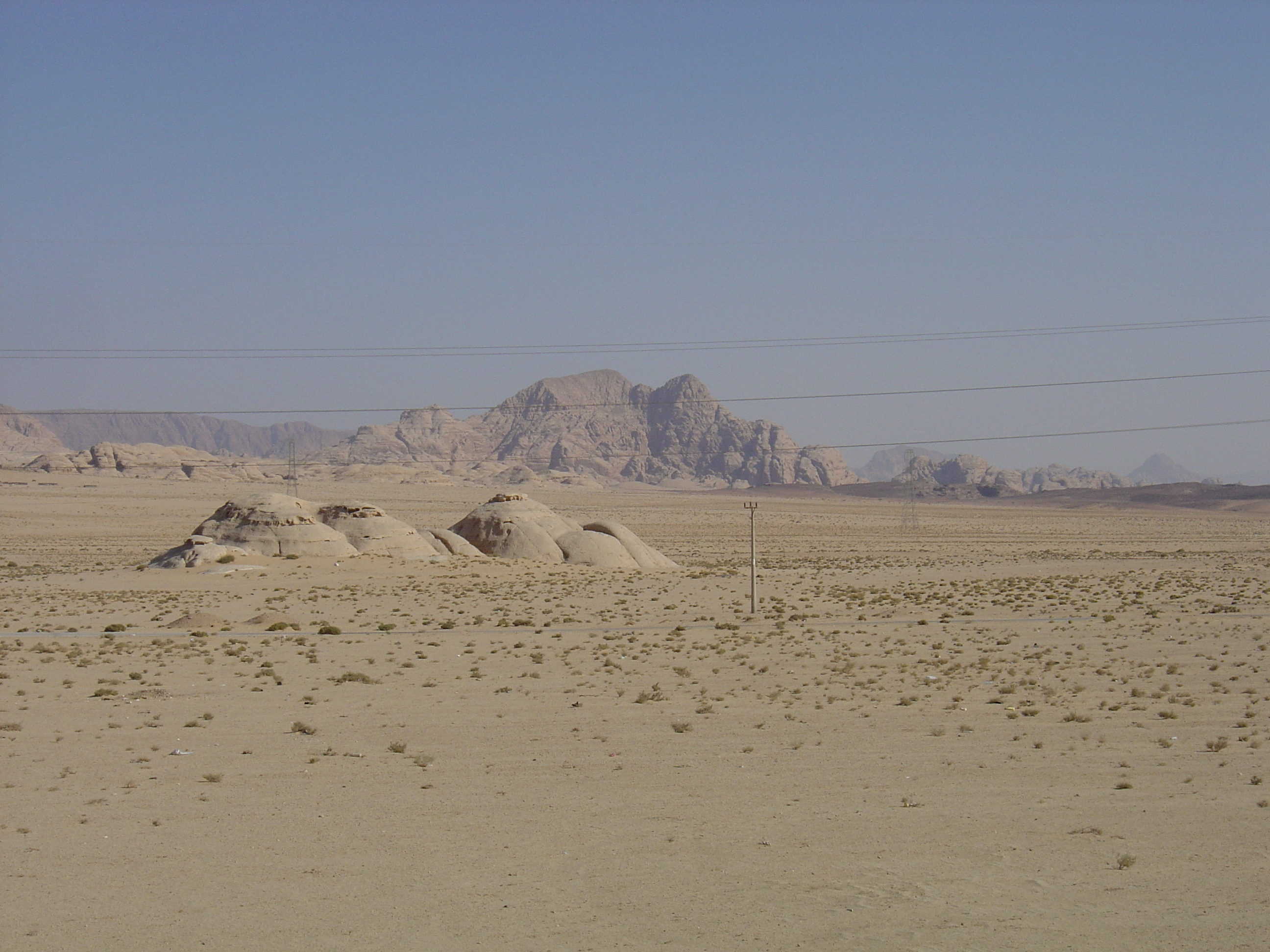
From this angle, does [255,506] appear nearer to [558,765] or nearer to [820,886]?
[558,765]

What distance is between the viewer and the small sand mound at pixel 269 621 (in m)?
29.2

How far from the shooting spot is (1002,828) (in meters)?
11.5

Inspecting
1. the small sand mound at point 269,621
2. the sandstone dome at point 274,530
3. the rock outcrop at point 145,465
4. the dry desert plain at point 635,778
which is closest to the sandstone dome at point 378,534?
the sandstone dome at point 274,530

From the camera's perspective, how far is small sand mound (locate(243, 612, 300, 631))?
29.2 meters

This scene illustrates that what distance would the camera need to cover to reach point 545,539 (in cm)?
4991

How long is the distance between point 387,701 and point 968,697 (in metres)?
10.1

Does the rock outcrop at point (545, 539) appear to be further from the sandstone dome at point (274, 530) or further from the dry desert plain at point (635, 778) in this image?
the dry desert plain at point (635, 778)

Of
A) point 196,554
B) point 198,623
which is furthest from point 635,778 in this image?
point 196,554

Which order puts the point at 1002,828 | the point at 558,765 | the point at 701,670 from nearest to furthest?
the point at 1002,828
the point at 558,765
the point at 701,670

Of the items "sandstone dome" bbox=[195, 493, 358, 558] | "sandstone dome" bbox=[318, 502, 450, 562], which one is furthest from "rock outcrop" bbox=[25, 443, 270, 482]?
"sandstone dome" bbox=[195, 493, 358, 558]

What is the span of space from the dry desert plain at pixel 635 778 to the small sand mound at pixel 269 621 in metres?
0.48

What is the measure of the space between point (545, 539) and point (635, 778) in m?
36.2

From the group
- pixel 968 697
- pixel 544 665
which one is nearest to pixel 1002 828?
pixel 968 697

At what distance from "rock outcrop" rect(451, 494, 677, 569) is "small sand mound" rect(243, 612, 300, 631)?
18.5 meters
